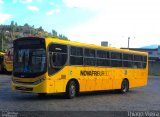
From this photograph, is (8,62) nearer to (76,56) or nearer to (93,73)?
(93,73)

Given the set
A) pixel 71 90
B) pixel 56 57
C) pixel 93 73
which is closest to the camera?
pixel 56 57

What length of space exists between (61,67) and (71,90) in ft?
4.41

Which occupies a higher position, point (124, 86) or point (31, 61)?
point (31, 61)

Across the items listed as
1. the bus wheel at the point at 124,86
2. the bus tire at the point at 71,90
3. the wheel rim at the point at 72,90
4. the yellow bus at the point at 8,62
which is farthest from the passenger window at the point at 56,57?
the yellow bus at the point at 8,62

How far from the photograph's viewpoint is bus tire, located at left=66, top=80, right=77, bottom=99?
19.6 meters

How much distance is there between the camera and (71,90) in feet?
65.2

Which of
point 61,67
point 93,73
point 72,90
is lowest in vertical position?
point 72,90

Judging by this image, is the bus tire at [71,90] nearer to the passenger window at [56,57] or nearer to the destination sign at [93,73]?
the destination sign at [93,73]

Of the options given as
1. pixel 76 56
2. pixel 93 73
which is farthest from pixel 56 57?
pixel 93 73

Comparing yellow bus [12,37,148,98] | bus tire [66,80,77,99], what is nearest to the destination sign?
yellow bus [12,37,148,98]

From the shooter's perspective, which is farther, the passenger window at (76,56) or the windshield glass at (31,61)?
the passenger window at (76,56)

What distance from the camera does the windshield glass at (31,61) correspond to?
18422mm

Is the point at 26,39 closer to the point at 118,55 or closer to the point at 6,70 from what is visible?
the point at 118,55

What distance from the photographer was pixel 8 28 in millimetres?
147250
